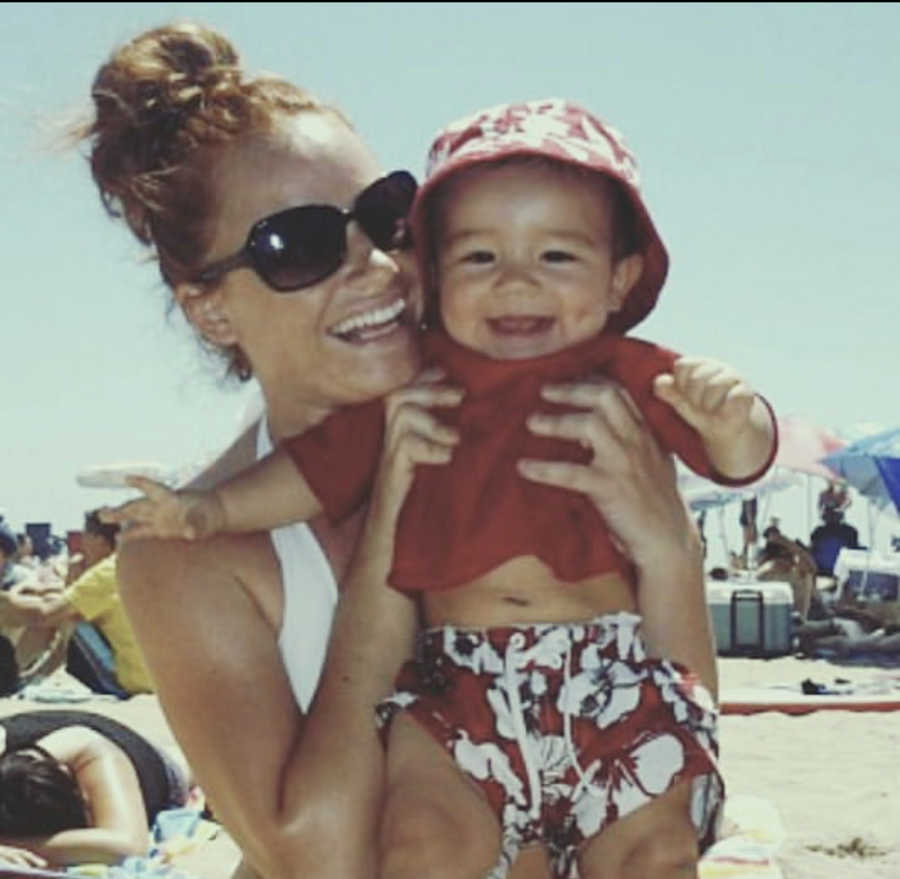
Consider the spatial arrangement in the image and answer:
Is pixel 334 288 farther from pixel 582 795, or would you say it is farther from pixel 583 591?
pixel 582 795

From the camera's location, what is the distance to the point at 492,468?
3111 millimetres

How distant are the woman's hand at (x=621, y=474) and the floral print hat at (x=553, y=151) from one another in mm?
346

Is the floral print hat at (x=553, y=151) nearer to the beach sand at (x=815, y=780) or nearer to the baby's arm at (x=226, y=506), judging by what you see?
the baby's arm at (x=226, y=506)

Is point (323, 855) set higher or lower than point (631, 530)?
lower

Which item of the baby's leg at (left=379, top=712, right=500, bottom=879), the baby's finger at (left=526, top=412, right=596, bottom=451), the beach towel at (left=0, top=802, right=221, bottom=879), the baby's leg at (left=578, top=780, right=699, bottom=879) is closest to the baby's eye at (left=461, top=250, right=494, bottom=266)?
the baby's finger at (left=526, top=412, right=596, bottom=451)

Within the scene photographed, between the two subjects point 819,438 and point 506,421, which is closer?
point 506,421

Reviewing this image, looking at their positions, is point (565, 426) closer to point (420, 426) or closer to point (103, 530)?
point (420, 426)

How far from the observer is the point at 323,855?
9.66ft

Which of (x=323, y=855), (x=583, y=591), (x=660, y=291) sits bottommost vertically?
(x=323, y=855)

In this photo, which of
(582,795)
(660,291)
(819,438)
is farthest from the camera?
(819,438)

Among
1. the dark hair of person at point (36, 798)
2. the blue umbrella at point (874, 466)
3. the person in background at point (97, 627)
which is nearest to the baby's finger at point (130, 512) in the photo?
→ the dark hair of person at point (36, 798)

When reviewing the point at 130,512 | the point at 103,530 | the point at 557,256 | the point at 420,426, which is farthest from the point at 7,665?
the point at 557,256

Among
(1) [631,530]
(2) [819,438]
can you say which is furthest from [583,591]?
(2) [819,438]

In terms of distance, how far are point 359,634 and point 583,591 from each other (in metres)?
0.44
